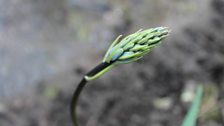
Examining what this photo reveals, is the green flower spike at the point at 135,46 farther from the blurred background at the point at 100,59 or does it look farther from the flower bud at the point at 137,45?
the blurred background at the point at 100,59

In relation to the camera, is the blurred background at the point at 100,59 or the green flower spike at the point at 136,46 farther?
the blurred background at the point at 100,59

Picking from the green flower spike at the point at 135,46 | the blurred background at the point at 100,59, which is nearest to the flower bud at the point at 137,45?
the green flower spike at the point at 135,46

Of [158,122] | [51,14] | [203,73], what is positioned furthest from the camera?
[51,14]

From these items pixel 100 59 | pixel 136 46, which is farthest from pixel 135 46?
pixel 100 59

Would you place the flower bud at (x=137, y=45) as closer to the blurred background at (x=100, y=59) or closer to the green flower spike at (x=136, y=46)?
the green flower spike at (x=136, y=46)

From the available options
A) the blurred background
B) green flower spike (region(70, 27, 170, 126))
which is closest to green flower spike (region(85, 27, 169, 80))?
green flower spike (region(70, 27, 170, 126))

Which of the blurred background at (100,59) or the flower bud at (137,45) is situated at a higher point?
the blurred background at (100,59)

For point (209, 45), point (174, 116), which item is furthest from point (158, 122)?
point (209, 45)

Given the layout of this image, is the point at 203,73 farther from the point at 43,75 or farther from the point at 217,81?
the point at 43,75
